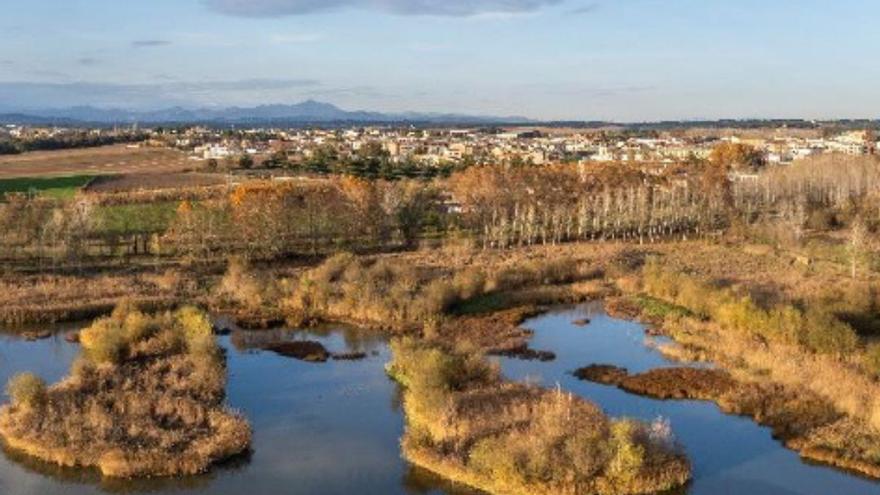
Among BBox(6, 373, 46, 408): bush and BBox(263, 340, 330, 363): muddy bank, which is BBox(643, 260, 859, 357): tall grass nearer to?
BBox(263, 340, 330, 363): muddy bank

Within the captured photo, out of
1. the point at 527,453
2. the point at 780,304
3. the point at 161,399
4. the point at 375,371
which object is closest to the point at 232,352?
the point at 375,371

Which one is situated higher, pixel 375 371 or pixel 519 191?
→ pixel 519 191

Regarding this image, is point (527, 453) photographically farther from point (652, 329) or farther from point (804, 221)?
point (804, 221)

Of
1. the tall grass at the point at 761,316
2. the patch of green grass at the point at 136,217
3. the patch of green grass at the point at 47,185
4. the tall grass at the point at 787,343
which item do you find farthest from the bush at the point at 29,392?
the patch of green grass at the point at 47,185

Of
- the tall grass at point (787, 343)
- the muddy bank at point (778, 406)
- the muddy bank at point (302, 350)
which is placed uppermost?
the tall grass at point (787, 343)

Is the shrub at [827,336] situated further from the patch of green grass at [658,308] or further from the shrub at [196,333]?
the shrub at [196,333]

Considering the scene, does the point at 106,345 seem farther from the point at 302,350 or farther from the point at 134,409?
the point at 302,350
